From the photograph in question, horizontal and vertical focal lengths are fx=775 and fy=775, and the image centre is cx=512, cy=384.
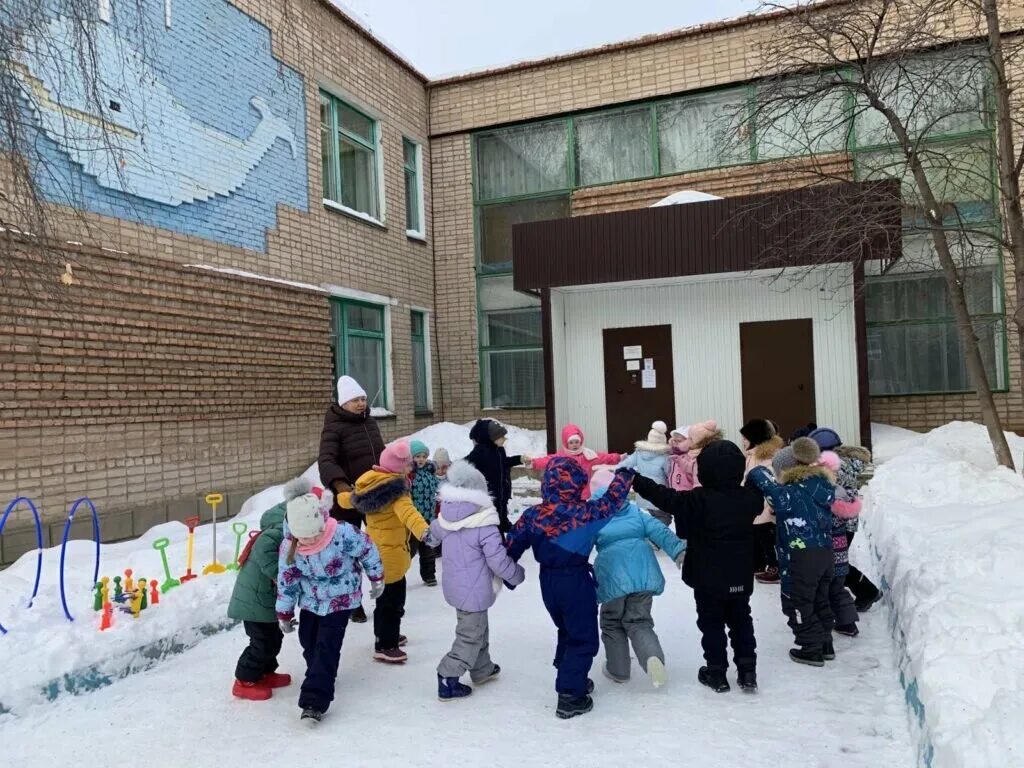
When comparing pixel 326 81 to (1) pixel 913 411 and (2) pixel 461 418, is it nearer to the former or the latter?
(2) pixel 461 418

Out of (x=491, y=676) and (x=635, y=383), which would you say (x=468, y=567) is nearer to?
(x=491, y=676)

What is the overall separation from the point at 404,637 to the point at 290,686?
2.72 feet

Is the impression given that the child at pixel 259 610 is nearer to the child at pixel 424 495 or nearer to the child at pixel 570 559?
the child at pixel 570 559

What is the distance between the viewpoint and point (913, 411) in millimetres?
11430

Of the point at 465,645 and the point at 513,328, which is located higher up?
the point at 513,328

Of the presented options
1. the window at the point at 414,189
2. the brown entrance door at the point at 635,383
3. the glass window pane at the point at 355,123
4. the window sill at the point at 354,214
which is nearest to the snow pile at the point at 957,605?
the brown entrance door at the point at 635,383

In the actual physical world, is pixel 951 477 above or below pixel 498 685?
above

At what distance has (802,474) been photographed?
13.6 feet

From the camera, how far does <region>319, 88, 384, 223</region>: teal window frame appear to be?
1141cm

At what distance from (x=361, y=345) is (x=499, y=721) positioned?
9.02 m

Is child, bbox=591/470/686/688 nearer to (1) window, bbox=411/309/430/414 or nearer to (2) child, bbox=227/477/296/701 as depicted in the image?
(2) child, bbox=227/477/296/701

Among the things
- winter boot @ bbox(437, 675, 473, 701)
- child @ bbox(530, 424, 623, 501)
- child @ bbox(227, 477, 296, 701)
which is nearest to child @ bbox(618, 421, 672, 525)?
child @ bbox(530, 424, 623, 501)

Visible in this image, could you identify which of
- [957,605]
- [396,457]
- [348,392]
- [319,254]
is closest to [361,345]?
[319,254]

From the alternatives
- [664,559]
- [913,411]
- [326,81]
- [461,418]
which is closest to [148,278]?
[326,81]
